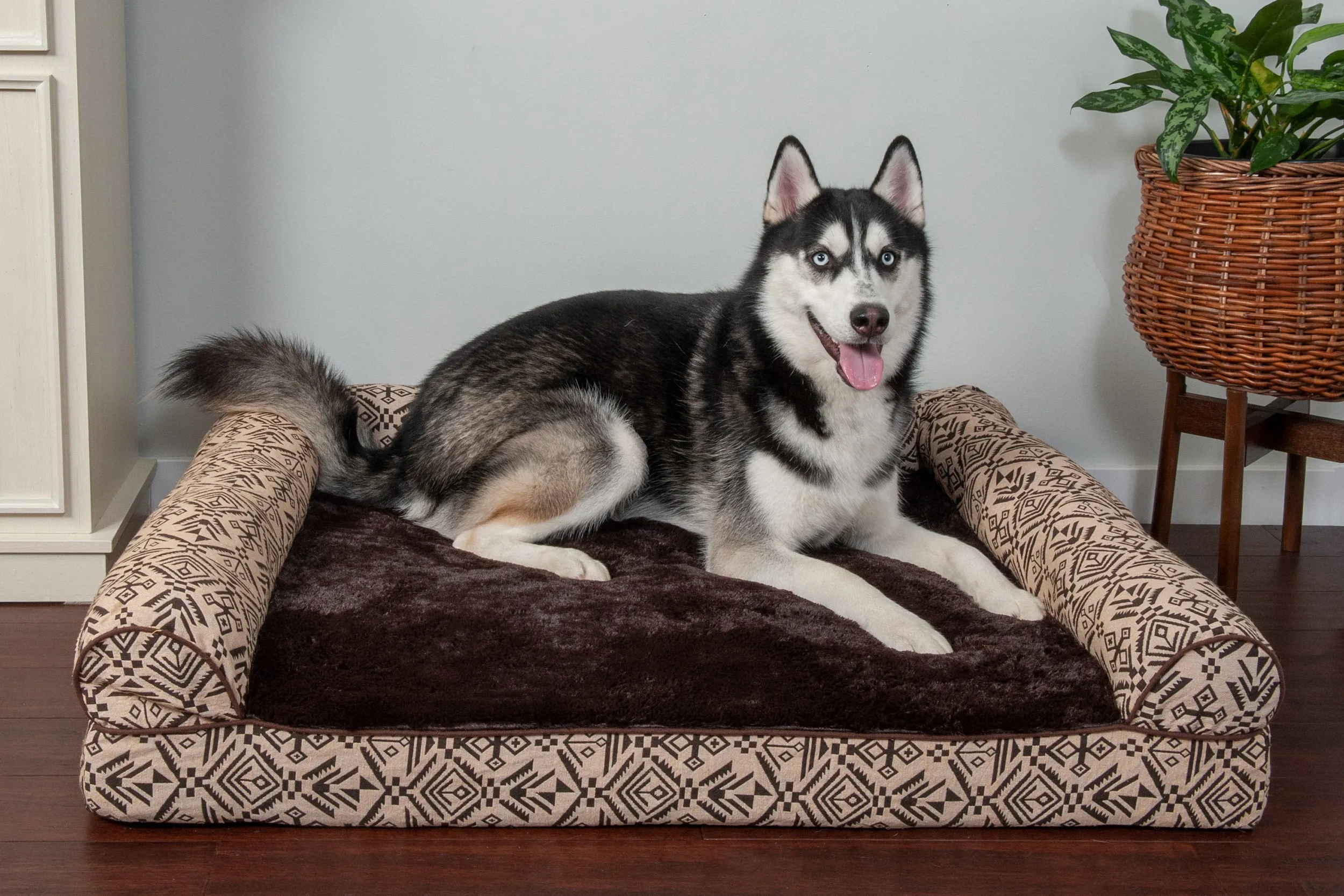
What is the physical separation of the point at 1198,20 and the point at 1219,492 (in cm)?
167

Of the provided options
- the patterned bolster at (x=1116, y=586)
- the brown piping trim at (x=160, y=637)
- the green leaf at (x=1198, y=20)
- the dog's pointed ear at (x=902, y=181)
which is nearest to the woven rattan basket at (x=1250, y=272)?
the green leaf at (x=1198, y=20)

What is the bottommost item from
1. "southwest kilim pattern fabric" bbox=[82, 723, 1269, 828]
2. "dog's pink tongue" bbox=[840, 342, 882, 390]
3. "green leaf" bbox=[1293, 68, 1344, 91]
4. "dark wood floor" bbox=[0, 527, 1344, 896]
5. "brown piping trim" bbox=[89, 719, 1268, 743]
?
"dark wood floor" bbox=[0, 527, 1344, 896]

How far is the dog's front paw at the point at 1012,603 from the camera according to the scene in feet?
8.81

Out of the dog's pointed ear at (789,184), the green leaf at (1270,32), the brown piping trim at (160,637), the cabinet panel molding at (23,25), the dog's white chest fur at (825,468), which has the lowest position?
the brown piping trim at (160,637)

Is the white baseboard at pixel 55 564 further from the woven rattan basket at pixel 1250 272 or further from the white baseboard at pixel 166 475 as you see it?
the woven rattan basket at pixel 1250 272

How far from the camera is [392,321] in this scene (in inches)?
154

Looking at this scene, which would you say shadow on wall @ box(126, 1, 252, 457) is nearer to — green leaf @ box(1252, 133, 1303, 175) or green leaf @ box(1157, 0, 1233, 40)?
green leaf @ box(1157, 0, 1233, 40)

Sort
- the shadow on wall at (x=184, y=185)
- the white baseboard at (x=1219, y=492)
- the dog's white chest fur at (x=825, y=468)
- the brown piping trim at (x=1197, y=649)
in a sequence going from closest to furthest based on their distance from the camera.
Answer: the brown piping trim at (x=1197, y=649) → the dog's white chest fur at (x=825, y=468) → the shadow on wall at (x=184, y=185) → the white baseboard at (x=1219, y=492)

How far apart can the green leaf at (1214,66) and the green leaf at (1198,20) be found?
0.03 meters

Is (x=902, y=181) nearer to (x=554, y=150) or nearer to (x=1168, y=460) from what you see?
(x=554, y=150)

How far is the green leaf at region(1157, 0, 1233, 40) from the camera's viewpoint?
3113 mm

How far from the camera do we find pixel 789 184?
2812mm

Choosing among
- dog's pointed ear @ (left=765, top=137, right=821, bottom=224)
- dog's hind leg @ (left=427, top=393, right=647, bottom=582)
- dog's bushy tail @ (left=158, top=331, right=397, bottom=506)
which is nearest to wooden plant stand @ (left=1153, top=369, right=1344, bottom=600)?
dog's pointed ear @ (left=765, top=137, right=821, bottom=224)

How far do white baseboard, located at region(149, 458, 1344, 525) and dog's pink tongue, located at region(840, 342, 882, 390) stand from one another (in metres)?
1.74
